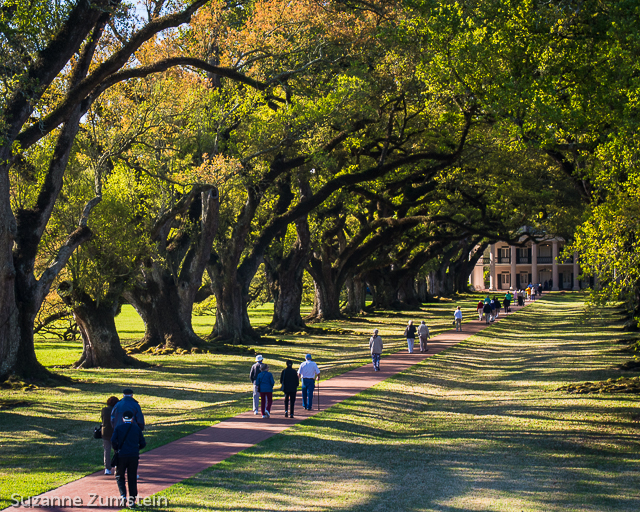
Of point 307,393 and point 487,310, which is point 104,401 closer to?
point 307,393

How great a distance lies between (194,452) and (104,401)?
6.49 m

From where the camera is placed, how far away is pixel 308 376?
14953 mm

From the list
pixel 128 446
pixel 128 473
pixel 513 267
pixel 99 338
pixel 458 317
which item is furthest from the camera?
pixel 513 267

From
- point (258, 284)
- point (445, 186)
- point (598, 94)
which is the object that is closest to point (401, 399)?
point (598, 94)

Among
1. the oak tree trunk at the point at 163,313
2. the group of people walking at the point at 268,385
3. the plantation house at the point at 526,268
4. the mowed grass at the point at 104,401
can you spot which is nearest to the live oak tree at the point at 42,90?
the mowed grass at the point at 104,401

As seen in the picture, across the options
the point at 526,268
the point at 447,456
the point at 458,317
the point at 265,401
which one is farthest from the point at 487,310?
the point at 526,268

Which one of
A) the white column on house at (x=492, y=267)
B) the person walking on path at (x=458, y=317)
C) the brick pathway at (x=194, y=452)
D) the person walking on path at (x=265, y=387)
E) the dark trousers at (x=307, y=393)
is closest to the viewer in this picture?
the brick pathway at (x=194, y=452)

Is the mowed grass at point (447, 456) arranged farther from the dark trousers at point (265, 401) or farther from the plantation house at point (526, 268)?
the plantation house at point (526, 268)

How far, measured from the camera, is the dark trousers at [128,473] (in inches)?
325

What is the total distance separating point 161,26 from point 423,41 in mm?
7184

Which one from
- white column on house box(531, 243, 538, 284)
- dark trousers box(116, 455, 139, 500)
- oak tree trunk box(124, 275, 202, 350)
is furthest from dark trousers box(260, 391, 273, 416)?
white column on house box(531, 243, 538, 284)

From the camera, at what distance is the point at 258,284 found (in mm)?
52438


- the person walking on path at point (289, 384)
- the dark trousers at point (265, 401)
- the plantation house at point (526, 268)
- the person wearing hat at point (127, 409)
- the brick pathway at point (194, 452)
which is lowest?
the brick pathway at point (194, 452)

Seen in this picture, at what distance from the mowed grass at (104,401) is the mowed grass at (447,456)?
7.74 ft
